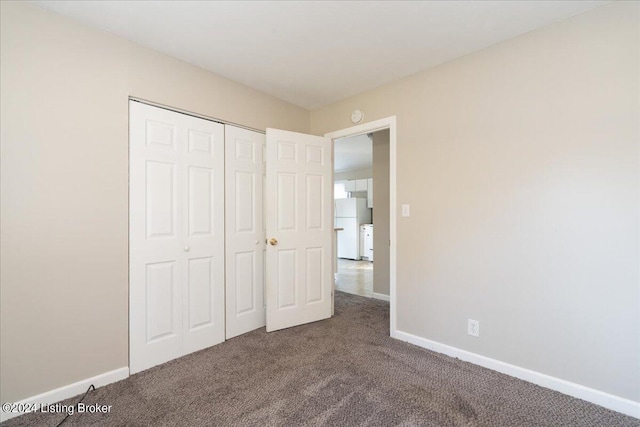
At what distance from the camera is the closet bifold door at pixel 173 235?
2.20 meters

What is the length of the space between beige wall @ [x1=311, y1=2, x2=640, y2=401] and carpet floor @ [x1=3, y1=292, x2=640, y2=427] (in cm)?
27

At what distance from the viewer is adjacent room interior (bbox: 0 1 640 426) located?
5.65 ft

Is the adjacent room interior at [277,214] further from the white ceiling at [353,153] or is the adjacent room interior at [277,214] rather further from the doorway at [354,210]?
the doorway at [354,210]

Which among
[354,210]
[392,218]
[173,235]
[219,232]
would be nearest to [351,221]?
[354,210]

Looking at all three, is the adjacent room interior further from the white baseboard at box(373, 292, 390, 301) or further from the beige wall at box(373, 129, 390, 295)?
the beige wall at box(373, 129, 390, 295)

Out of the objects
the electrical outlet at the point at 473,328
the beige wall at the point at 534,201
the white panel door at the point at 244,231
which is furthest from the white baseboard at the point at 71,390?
the electrical outlet at the point at 473,328

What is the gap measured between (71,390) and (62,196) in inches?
50.3

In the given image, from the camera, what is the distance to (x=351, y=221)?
302 inches

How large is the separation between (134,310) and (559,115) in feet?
11.0

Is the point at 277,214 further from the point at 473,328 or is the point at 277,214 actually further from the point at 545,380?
the point at 545,380

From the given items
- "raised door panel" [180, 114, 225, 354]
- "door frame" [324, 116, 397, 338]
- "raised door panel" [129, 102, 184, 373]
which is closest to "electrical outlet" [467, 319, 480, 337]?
"door frame" [324, 116, 397, 338]

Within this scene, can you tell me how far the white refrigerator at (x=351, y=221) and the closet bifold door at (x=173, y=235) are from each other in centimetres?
523

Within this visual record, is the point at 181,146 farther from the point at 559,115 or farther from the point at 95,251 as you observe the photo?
the point at 559,115

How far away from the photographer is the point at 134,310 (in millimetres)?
2174
